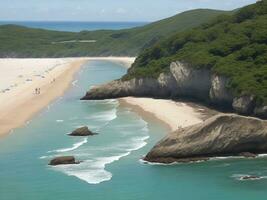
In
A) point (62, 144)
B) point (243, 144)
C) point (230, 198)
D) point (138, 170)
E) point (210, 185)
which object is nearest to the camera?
point (230, 198)

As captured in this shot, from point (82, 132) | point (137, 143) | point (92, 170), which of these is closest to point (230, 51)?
point (82, 132)

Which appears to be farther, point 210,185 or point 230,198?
point 210,185

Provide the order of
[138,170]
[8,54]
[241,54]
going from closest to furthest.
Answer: [138,170] < [241,54] < [8,54]

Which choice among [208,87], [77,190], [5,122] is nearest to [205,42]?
[208,87]

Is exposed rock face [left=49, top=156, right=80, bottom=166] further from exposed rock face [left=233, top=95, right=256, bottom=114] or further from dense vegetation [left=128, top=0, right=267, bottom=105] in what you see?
exposed rock face [left=233, top=95, right=256, bottom=114]

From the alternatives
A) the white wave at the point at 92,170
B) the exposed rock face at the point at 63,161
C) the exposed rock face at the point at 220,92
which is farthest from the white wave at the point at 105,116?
the exposed rock face at the point at 63,161

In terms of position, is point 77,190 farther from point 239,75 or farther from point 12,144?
point 239,75

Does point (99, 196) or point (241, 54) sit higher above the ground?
point (241, 54)
